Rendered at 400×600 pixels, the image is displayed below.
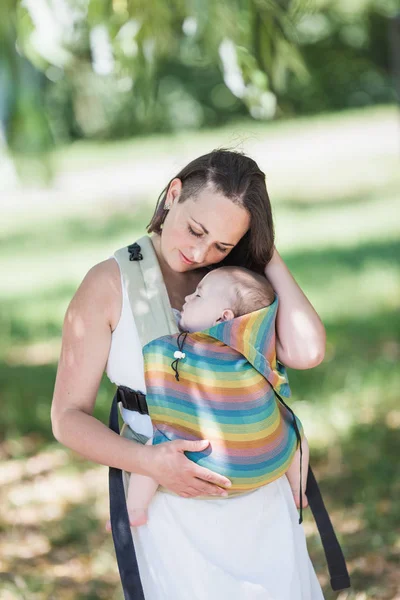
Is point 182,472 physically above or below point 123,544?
above

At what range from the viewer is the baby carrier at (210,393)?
206cm

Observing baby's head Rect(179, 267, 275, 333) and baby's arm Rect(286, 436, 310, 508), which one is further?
baby's arm Rect(286, 436, 310, 508)

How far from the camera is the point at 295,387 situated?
601 centimetres

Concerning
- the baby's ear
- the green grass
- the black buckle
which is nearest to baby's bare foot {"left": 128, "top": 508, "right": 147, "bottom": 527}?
the black buckle

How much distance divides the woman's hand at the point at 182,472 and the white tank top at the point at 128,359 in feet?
0.59

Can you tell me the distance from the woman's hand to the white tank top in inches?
7.1

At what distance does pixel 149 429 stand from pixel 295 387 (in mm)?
3876

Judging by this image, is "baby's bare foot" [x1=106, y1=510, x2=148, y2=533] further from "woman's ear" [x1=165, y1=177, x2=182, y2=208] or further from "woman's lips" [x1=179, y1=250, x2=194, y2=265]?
"woman's ear" [x1=165, y1=177, x2=182, y2=208]

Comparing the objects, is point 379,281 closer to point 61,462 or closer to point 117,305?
point 61,462

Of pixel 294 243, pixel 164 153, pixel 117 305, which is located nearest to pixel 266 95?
pixel 117 305

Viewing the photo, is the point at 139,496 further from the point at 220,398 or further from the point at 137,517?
the point at 220,398

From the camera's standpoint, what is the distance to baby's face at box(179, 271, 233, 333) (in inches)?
83.3

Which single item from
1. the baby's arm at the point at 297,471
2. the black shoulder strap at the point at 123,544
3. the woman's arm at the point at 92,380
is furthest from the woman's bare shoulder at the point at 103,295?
the baby's arm at the point at 297,471

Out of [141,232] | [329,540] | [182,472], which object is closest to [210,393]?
[182,472]
